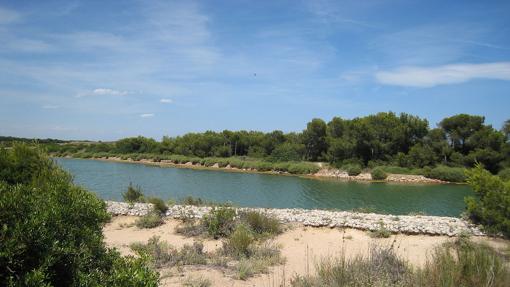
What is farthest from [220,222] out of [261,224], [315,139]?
[315,139]

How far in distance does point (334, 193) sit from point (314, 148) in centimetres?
2866

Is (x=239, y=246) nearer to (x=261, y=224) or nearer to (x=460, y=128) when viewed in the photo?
(x=261, y=224)

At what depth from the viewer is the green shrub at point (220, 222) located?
1119 centimetres

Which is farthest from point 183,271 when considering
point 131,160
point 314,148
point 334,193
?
point 131,160

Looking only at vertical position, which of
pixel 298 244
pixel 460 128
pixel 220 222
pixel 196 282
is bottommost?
pixel 298 244

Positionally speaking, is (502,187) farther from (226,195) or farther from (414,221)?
(226,195)

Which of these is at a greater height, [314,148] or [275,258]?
[314,148]

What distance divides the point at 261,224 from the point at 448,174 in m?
35.1

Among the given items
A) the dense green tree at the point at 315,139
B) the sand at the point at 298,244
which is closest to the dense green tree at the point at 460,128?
the dense green tree at the point at 315,139

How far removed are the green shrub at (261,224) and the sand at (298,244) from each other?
1.12 ft

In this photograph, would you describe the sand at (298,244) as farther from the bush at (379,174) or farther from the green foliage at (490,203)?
the bush at (379,174)

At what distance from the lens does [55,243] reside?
3244 mm

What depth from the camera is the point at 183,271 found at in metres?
7.35

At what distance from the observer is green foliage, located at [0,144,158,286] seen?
2.97m
